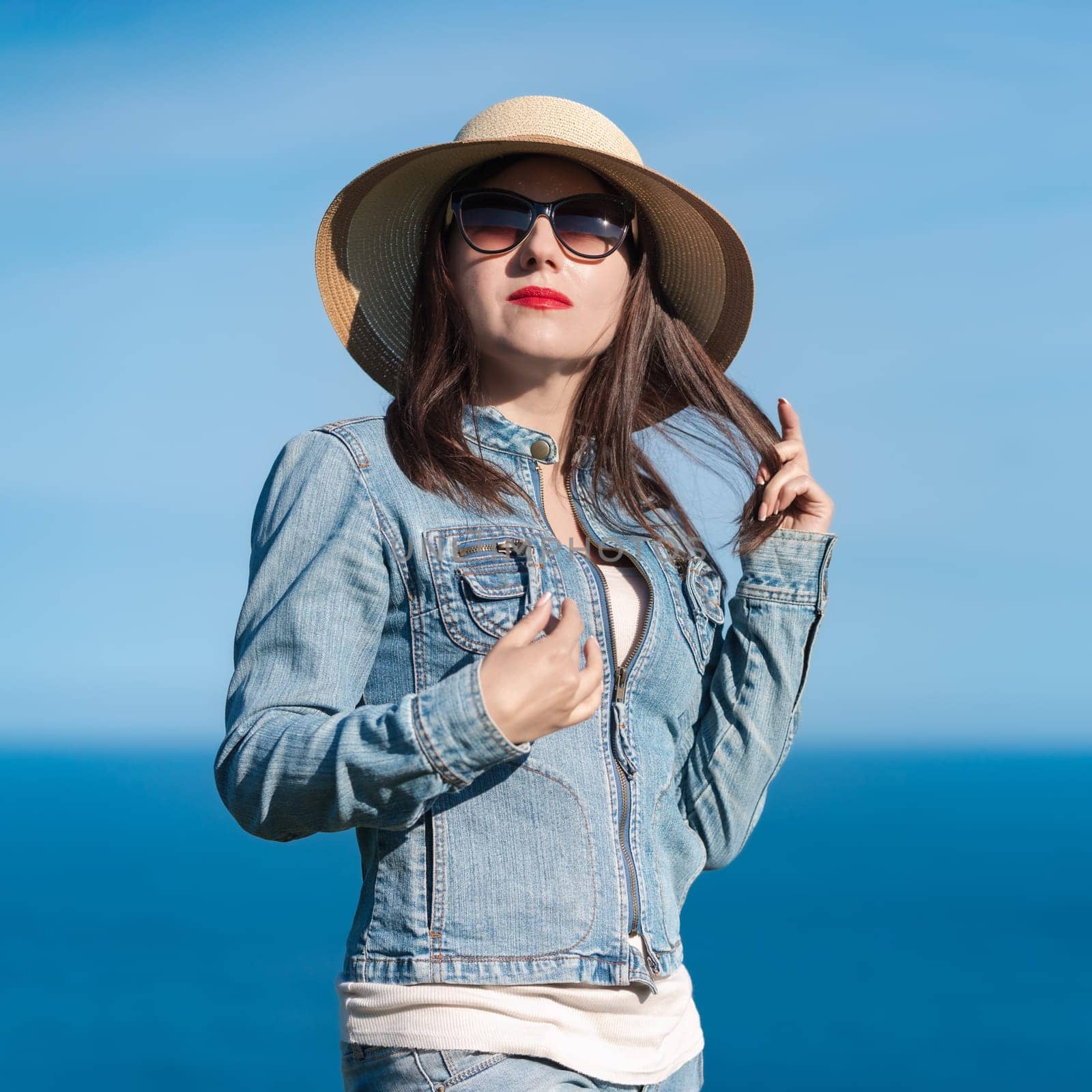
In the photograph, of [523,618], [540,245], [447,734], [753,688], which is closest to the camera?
[447,734]

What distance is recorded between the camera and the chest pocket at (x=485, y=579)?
7.87 ft

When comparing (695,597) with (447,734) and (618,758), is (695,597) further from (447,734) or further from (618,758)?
(447,734)

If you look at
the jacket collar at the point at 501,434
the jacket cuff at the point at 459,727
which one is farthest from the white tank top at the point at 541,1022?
the jacket collar at the point at 501,434

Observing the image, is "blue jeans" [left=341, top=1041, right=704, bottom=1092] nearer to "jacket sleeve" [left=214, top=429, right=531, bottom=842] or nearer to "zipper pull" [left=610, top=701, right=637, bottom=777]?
"jacket sleeve" [left=214, top=429, right=531, bottom=842]

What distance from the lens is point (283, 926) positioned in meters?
32.4

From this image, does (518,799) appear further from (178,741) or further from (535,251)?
(178,741)

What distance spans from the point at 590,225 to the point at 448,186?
1.02 ft

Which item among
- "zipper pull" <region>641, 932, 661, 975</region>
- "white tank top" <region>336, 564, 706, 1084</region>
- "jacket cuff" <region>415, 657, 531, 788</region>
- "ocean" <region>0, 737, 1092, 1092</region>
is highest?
"ocean" <region>0, 737, 1092, 1092</region>

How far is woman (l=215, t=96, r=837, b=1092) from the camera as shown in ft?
7.18

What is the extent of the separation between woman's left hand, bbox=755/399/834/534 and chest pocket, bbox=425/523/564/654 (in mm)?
592

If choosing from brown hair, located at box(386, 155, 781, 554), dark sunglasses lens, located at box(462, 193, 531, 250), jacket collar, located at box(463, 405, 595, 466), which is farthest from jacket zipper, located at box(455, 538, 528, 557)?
dark sunglasses lens, located at box(462, 193, 531, 250)

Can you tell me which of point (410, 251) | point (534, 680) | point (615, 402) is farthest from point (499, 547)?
point (410, 251)

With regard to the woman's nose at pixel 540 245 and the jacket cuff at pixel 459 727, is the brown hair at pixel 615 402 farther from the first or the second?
the jacket cuff at pixel 459 727

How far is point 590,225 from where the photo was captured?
9.04 ft
